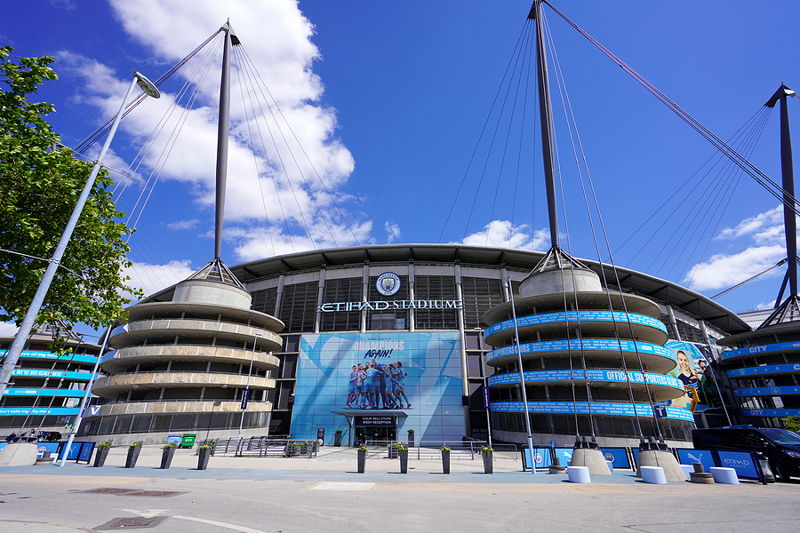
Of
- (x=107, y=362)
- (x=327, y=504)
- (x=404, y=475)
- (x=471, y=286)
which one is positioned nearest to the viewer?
Answer: (x=327, y=504)

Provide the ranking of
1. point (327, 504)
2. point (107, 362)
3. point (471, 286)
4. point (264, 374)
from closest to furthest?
point (327, 504)
point (107, 362)
point (264, 374)
point (471, 286)

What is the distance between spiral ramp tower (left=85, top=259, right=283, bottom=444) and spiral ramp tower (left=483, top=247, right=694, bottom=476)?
30362 mm

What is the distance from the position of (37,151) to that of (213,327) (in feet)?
115

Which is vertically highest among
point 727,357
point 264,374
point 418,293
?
point 418,293

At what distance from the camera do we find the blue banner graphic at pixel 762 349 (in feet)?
168

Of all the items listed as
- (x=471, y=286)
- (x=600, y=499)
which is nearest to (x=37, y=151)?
(x=600, y=499)

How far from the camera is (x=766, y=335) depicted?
2216 inches

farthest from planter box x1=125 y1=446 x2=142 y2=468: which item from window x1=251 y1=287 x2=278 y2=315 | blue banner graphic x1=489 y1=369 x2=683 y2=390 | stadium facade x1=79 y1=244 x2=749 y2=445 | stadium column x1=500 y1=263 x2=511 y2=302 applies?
stadium column x1=500 y1=263 x2=511 y2=302

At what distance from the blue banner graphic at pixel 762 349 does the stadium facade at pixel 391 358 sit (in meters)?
3.12

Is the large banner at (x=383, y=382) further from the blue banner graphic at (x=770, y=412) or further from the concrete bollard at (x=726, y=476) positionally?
the blue banner graphic at (x=770, y=412)

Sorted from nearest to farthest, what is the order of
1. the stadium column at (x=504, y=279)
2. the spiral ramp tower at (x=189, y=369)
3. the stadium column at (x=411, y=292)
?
the spiral ramp tower at (x=189, y=369)
the stadium column at (x=411, y=292)
the stadium column at (x=504, y=279)

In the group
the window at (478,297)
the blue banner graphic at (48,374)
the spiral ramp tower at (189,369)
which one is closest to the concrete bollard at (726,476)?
the window at (478,297)

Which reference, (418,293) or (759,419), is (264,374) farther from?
(759,419)

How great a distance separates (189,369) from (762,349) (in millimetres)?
81115
